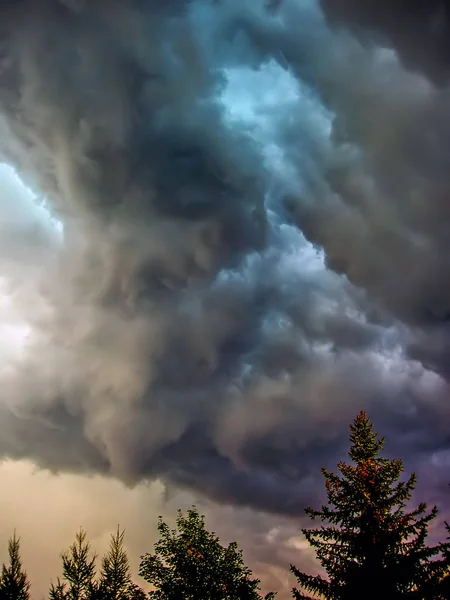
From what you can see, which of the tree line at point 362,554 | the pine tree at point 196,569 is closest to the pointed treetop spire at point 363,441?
the tree line at point 362,554

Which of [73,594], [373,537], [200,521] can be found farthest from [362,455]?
[200,521]

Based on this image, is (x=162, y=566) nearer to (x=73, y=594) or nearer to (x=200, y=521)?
(x=200, y=521)

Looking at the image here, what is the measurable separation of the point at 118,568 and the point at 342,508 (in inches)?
386

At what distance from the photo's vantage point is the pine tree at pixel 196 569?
2759 centimetres

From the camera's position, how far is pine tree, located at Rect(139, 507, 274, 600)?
90.5 feet

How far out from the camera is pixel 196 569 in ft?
98.1

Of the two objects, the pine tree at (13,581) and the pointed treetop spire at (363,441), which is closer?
the pine tree at (13,581)

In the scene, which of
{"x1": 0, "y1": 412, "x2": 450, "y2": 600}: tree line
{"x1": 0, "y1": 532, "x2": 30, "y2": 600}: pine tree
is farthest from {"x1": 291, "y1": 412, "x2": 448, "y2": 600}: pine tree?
{"x1": 0, "y1": 532, "x2": 30, "y2": 600}: pine tree

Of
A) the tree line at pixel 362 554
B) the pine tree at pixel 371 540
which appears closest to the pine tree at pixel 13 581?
the tree line at pixel 362 554

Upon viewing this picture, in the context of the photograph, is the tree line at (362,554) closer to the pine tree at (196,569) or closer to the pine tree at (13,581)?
the pine tree at (13,581)

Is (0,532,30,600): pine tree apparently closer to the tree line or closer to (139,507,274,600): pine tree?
the tree line

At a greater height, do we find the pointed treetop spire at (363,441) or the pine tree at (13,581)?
the pointed treetop spire at (363,441)

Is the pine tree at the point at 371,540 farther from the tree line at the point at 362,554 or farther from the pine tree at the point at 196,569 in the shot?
the pine tree at the point at 196,569

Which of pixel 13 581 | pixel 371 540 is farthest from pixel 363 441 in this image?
pixel 13 581
